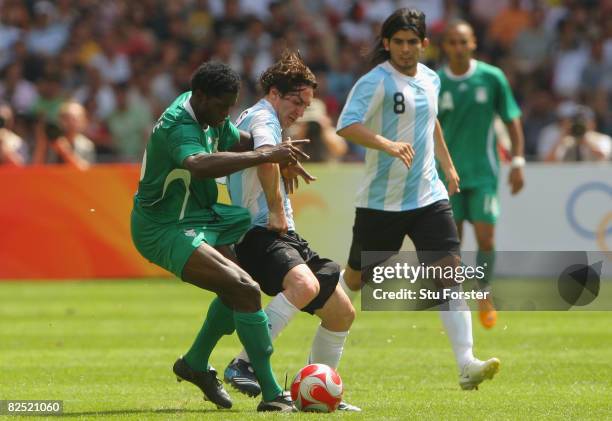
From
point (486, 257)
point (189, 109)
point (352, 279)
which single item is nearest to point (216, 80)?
point (189, 109)

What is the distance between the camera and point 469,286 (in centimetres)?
1088

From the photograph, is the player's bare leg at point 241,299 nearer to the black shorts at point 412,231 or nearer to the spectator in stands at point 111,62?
the black shorts at point 412,231

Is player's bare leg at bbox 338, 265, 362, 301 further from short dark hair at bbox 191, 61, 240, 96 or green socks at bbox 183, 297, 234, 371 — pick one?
short dark hair at bbox 191, 61, 240, 96

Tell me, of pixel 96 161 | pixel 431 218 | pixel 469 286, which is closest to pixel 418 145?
pixel 431 218

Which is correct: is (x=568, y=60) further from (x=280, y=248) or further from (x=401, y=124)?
(x=280, y=248)

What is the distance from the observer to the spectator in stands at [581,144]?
18656mm

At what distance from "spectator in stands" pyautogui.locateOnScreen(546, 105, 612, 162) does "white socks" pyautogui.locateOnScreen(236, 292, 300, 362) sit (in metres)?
10.8

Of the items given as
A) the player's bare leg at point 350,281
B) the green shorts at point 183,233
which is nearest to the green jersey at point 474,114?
the player's bare leg at point 350,281

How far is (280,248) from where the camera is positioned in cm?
843

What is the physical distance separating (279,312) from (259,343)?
0.53m

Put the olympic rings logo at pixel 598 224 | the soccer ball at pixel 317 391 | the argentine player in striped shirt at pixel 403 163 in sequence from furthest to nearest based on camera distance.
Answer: the olympic rings logo at pixel 598 224 → the argentine player in striped shirt at pixel 403 163 → the soccer ball at pixel 317 391

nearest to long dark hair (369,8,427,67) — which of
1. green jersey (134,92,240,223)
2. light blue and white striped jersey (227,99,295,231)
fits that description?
light blue and white striped jersey (227,99,295,231)

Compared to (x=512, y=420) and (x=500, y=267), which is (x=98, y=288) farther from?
(x=512, y=420)

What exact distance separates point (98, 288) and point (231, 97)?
9904 mm
